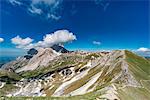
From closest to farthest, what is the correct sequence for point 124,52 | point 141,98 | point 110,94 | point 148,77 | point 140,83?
point 110,94
point 141,98
point 140,83
point 148,77
point 124,52

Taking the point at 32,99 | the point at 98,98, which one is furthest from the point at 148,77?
the point at 32,99

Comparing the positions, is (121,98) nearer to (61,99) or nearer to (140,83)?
(61,99)

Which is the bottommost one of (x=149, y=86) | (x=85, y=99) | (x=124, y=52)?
(x=85, y=99)

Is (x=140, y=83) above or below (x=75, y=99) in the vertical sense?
above

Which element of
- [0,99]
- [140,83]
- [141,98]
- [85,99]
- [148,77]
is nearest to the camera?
[0,99]

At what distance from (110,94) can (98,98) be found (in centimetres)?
915

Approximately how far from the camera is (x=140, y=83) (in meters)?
101

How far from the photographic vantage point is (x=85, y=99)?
5103 cm

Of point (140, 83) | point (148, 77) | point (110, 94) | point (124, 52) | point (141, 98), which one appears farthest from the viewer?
point (124, 52)

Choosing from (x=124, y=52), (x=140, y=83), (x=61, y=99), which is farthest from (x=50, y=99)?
(x=124, y=52)

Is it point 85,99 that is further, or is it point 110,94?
point 110,94

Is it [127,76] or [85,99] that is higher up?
[127,76]

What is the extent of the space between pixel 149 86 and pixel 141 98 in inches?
904

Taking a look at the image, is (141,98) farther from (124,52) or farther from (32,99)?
(124,52)
